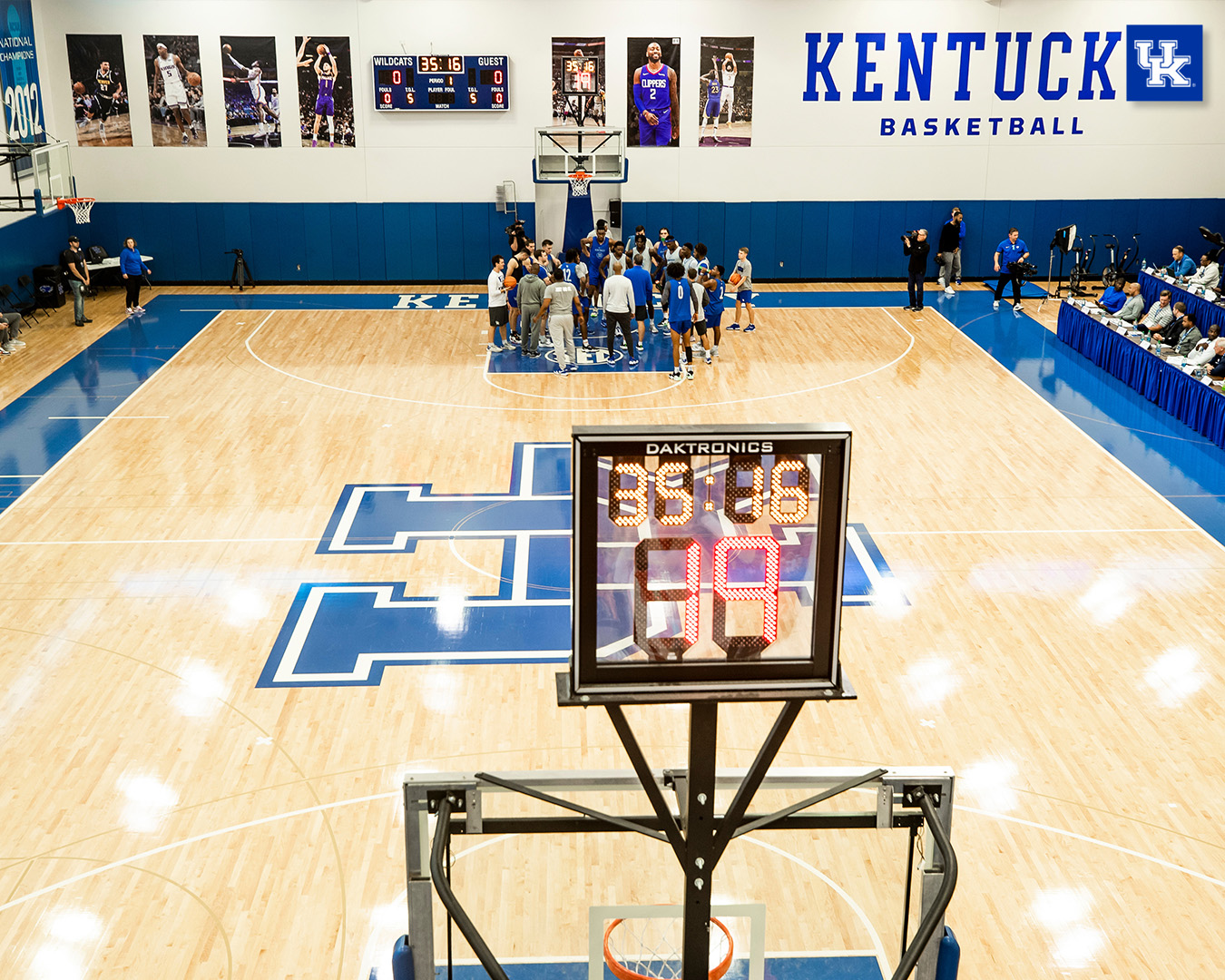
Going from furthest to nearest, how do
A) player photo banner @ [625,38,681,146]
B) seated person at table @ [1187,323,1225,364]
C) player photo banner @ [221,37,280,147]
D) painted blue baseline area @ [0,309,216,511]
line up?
player photo banner @ [625,38,681,146]
player photo banner @ [221,37,280,147]
seated person at table @ [1187,323,1225,364]
painted blue baseline area @ [0,309,216,511]

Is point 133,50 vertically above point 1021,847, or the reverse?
point 133,50

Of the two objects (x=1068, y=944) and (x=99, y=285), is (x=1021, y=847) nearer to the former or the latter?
(x=1068, y=944)

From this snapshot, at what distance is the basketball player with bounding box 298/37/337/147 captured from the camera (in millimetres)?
25922

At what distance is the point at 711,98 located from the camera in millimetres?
26406

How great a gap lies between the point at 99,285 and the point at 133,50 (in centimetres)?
499

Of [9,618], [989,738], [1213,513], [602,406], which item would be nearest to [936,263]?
[602,406]

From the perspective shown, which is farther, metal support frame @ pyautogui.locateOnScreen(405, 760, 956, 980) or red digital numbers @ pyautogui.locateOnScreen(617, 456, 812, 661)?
metal support frame @ pyautogui.locateOnScreen(405, 760, 956, 980)

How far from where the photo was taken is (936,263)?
1075 inches

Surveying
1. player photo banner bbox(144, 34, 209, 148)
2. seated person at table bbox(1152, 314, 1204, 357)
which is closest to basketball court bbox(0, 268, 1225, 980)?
seated person at table bbox(1152, 314, 1204, 357)

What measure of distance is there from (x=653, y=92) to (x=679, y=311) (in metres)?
8.92

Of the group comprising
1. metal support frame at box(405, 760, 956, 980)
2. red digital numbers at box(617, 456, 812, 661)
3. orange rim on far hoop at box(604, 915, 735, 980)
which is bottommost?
orange rim on far hoop at box(604, 915, 735, 980)

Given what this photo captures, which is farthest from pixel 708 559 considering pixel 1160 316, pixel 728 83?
pixel 728 83

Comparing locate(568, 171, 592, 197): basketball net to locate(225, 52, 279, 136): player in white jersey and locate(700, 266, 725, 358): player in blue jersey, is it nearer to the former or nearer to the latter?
locate(700, 266, 725, 358): player in blue jersey

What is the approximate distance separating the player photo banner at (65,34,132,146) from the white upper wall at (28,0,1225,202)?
20 cm
